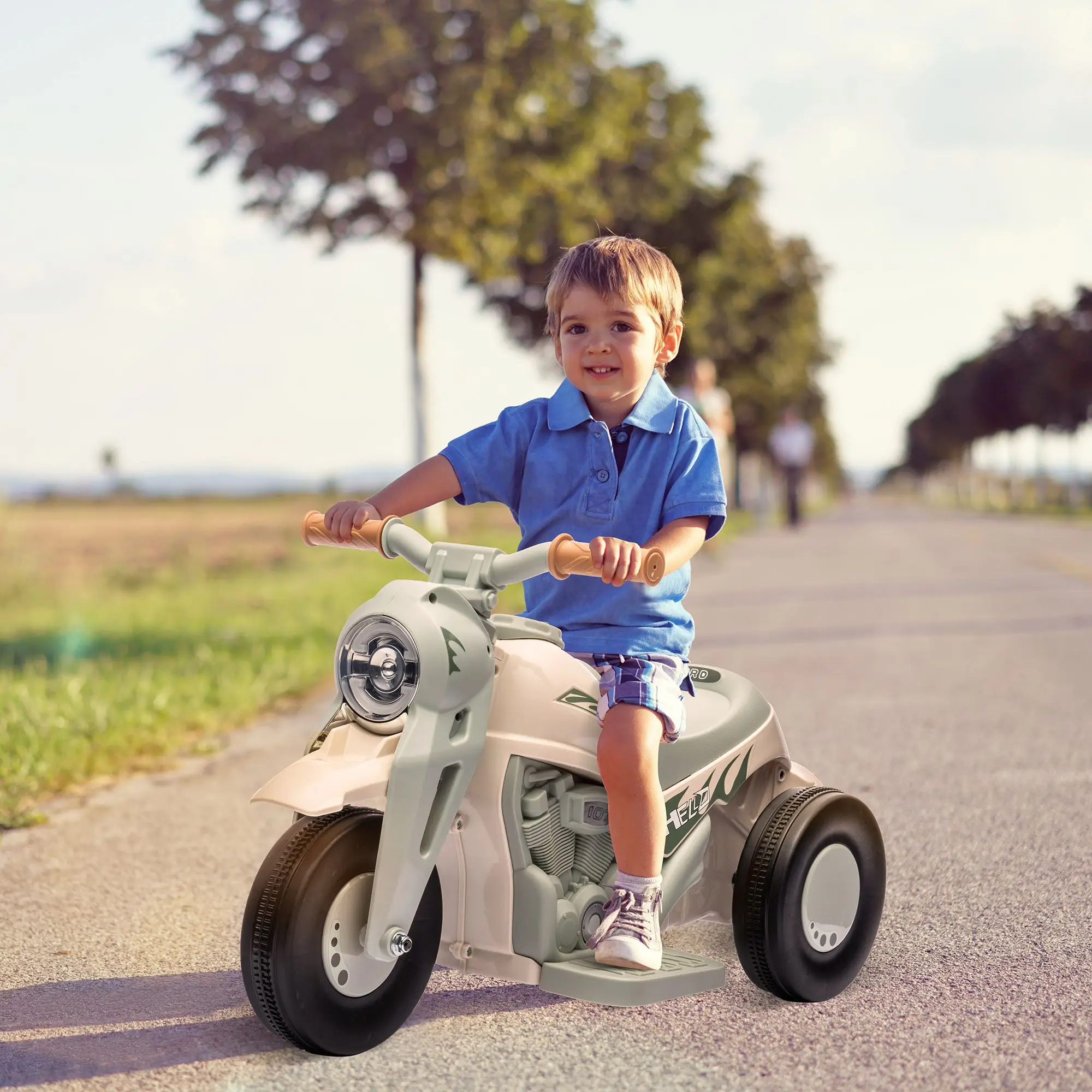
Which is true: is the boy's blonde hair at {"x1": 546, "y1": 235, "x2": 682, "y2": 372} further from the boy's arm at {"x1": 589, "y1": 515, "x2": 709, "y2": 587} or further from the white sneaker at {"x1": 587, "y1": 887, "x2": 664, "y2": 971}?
the white sneaker at {"x1": 587, "y1": 887, "x2": 664, "y2": 971}

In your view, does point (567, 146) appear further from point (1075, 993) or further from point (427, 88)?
point (1075, 993)

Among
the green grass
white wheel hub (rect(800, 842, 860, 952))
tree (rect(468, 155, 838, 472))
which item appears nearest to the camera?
white wheel hub (rect(800, 842, 860, 952))

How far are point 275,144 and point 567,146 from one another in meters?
4.08

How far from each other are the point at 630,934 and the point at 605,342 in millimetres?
1247

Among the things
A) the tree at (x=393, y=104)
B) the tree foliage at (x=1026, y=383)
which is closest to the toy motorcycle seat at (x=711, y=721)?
the tree at (x=393, y=104)

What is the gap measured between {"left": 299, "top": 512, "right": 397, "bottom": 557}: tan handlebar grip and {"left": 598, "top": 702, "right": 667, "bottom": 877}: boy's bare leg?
60cm

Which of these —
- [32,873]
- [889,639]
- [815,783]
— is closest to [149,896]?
[32,873]

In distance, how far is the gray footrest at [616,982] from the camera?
2791 mm

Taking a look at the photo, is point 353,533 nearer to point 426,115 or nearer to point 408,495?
point 408,495

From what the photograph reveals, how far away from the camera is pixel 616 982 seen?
2789 millimetres

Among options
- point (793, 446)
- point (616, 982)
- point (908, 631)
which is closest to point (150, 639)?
point (908, 631)

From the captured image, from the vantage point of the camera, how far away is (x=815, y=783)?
Result: 3533 mm

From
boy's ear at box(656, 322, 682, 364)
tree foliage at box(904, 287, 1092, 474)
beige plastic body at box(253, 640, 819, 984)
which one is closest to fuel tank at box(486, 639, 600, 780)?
beige plastic body at box(253, 640, 819, 984)

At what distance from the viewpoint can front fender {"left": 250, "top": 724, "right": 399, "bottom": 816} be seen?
2605 mm
